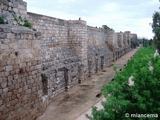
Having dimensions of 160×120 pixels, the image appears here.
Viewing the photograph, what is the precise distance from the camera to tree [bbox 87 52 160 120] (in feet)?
13.7

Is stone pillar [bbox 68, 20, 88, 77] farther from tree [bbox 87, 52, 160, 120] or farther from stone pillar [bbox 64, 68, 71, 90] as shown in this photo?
tree [bbox 87, 52, 160, 120]

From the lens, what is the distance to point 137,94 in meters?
4.20

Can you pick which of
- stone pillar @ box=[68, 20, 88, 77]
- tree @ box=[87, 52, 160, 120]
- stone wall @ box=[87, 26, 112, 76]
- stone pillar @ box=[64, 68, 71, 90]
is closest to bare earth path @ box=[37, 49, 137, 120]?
stone pillar @ box=[64, 68, 71, 90]

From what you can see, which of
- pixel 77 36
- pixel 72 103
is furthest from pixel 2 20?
pixel 77 36

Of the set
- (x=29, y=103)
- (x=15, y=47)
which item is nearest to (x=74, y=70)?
(x=29, y=103)

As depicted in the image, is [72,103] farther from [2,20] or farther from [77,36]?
[77,36]

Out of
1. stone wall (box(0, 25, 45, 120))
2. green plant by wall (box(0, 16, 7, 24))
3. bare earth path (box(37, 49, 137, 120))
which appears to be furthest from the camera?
bare earth path (box(37, 49, 137, 120))

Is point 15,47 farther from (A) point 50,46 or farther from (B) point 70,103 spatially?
(A) point 50,46

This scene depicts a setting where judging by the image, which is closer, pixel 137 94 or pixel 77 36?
pixel 137 94

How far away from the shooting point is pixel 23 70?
6.74 m

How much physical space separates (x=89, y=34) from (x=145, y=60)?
16.7m

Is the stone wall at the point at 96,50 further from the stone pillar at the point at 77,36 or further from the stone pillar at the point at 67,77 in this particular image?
the stone pillar at the point at 67,77

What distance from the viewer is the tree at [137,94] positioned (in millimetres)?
4168

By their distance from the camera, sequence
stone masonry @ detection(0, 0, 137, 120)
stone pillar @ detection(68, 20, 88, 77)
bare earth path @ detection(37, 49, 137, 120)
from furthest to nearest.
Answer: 1. stone pillar @ detection(68, 20, 88, 77)
2. bare earth path @ detection(37, 49, 137, 120)
3. stone masonry @ detection(0, 0, 137, 120)
